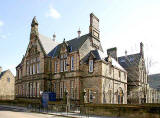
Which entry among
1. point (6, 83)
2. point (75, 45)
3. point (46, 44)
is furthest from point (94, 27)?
point (6, 83)

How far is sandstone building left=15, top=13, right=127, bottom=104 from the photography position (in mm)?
29797

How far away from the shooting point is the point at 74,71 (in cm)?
3089

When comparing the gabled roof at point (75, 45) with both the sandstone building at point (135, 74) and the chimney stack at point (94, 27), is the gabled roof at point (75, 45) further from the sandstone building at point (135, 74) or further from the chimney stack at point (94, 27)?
the sandstone building at point (135, 74)

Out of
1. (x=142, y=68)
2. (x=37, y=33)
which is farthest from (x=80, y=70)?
(x=142, y=68)

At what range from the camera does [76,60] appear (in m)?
31.0

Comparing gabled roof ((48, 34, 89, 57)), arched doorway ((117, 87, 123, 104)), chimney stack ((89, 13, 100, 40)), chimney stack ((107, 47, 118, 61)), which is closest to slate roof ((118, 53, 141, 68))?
chimney stack ((107, 47, 118, 61))

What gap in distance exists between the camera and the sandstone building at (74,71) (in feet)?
97.8

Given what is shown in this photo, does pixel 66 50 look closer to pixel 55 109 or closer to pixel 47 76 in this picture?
pixel 47 76

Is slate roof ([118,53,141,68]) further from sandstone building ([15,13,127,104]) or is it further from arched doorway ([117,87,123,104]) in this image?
arched doorway ([117,87,123,104])

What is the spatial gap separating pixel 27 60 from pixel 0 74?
3067cm

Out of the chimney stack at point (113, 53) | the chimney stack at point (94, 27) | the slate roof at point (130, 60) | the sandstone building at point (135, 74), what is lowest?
the sandstone building at point (135, 74)

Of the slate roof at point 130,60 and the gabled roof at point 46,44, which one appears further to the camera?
the slate roof at point 130,60

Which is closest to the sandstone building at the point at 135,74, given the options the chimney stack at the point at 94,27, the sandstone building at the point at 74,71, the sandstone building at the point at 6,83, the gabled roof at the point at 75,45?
the sandstone building at the point at 74,71

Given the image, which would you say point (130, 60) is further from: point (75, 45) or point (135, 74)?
point (75, 45)
